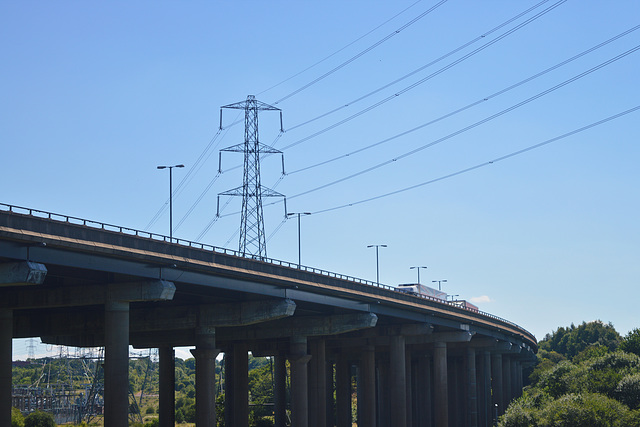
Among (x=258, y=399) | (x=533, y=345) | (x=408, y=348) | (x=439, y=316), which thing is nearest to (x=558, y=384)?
(x=439, y=316)

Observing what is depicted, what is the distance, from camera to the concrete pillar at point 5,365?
191 ft

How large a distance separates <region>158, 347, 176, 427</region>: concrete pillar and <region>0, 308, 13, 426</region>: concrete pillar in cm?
3127

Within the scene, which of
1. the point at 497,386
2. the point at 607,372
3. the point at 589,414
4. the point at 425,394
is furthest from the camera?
the point at 497,386

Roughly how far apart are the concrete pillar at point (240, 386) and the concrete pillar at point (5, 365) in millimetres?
45511

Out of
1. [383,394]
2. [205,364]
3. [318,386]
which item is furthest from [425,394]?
[205,364]

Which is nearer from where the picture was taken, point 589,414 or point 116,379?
point 116,379

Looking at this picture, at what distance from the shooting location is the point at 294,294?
72875 millimetres

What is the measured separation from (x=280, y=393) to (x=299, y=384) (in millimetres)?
38094

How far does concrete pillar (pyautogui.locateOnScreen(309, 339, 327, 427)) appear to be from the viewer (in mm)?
102938

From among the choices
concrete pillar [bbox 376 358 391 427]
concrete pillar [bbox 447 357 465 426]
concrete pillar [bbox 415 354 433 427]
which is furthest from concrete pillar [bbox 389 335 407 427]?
concrete pillar [bbox 447 357 465 426]

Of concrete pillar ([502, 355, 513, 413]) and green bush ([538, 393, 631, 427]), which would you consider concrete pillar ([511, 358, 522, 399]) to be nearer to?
concrete pillar ([502, 355, 513, 413])

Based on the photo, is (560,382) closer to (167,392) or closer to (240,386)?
(240,386)

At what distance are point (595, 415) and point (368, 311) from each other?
24.1 meters

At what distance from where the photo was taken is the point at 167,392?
93188 millimetres
